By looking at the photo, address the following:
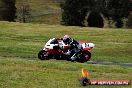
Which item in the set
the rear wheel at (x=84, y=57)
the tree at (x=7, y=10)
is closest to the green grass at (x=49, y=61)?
the rear wheel at (x=84, y=57)

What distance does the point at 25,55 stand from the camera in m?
33.7

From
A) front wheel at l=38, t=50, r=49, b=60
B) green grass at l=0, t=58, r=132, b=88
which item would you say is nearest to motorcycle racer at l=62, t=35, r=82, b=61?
front wheel at l=38, t=50, r=49, b=60

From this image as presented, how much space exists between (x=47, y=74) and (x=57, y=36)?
2850 centimetres

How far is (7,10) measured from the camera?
83.5 meters

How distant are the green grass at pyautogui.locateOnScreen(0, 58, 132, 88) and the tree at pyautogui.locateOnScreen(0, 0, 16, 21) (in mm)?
60695

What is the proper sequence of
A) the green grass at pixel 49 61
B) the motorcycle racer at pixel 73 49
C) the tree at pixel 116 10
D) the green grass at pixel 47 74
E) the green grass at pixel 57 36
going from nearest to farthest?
1. the green grass at pixel 47 74
2. the green grass at pixel 49 61
3. the motorcycle racer at pixel 73 49
4. the green grass at pixel 57 36
5. the tree at pixel 116 10

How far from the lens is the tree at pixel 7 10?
8347cm

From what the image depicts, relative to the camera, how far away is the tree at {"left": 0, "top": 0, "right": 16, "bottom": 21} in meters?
83.5

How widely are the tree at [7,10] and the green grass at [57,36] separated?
26.3 metres

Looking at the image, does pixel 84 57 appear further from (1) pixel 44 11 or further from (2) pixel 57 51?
(1) pixel 44 11

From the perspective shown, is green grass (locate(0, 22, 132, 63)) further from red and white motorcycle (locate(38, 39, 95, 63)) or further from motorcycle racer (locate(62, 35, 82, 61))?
motorcycle racer (locate(62, 35, 82, 61))

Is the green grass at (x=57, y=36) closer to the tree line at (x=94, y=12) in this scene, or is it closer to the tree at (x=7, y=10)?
the tree line at (x=94, y=12)

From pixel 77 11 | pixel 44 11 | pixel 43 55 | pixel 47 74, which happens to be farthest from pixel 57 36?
pixel 44 11

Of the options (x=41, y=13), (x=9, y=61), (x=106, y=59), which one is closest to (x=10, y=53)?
(x=106, y=59)
